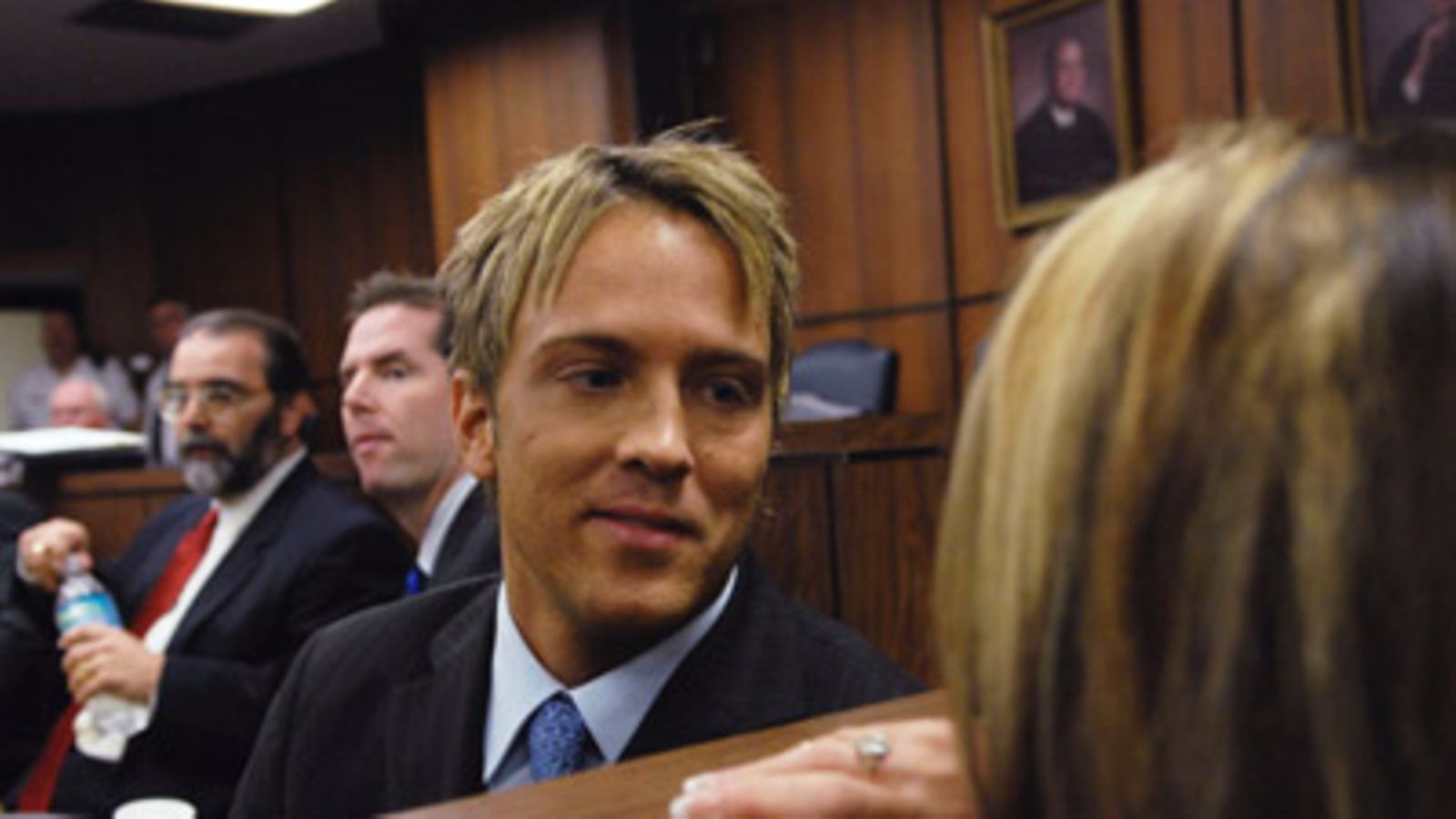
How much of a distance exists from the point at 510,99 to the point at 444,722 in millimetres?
5515

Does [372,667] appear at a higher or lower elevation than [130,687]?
higher

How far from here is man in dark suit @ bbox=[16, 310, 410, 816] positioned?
2451 millimetres

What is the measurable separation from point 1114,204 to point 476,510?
2232 mm

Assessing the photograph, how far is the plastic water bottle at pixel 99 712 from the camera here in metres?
2.47

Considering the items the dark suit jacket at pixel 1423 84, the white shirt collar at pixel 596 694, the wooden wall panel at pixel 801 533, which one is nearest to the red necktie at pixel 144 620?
the wooden wall panel at pixel 801 533

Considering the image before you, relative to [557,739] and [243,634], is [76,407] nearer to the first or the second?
[243,634]

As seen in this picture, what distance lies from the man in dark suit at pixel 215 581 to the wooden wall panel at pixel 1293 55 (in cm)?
312

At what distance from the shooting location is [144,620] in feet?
9.39

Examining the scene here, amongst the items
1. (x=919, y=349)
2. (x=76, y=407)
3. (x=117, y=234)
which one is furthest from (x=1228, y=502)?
(x=117, y=234)

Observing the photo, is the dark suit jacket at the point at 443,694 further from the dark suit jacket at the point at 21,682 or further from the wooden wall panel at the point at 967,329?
the wooden wall panel at the point at 967,329

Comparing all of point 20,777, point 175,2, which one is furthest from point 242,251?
point 20,777

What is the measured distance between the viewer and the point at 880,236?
6363mm

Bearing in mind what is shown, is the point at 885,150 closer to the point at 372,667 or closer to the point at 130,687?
the point at 130,687

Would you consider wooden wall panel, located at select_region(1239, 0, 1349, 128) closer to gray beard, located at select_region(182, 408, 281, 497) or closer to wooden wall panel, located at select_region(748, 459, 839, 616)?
wooden wall panel, located at select_region(748, 459, 839, 616)
